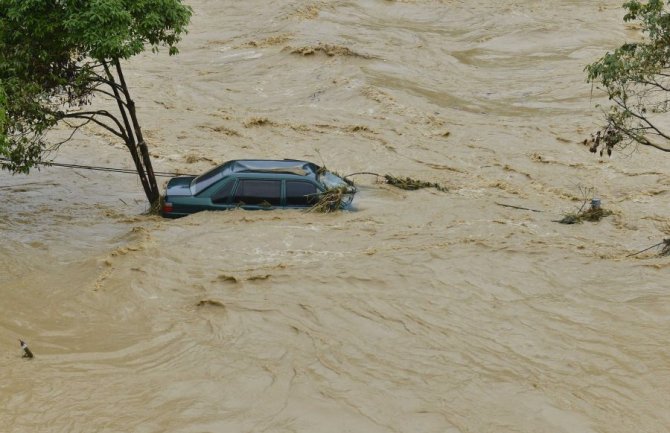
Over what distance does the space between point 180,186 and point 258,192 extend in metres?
1.54

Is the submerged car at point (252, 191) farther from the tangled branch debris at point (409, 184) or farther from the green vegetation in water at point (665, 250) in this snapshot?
the green vegetation in water at point (665, 250)

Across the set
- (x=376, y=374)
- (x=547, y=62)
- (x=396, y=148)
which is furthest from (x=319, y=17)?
(x=376, y=374)

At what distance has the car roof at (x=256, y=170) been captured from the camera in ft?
38.7

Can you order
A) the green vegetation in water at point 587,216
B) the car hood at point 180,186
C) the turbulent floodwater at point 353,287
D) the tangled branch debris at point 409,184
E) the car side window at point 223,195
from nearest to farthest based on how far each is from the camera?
the turbulent floodwater at point 353,287 < the car side window at point 223,195 < the car hood at point 180,186 < the green vegetation in water at point 587,216 < the tangled branch debris at point 409,184

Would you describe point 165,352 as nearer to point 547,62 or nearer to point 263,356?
point 263,356

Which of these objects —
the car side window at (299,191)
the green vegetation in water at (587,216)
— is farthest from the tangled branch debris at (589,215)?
the car side window at (299,191)

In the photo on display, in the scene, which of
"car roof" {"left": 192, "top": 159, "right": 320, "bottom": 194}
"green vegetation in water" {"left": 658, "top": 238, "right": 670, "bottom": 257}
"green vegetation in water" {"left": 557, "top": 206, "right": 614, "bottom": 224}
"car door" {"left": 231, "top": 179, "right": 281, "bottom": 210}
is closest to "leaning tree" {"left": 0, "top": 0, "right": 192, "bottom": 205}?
"car roof" {"left": 192, "top": 159, "right": 320, "bottom": 194}

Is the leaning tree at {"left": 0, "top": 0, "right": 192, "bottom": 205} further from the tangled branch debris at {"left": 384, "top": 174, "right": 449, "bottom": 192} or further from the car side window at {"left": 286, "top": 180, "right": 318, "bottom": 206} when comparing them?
the tangled branch debris at {"left": 384, "top": 174, "right": 449, "bottom": 192}

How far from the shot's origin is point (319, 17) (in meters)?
28.8

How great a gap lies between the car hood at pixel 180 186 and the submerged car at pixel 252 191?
0.03 m

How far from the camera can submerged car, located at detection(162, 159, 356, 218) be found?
458 inches

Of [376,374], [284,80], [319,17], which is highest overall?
[319,17]

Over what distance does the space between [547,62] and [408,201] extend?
543 inches

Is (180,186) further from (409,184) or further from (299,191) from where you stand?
(409,184)
